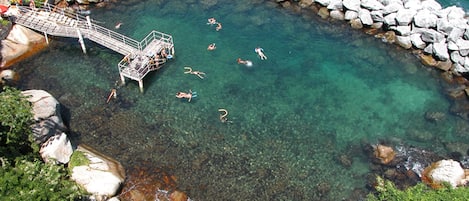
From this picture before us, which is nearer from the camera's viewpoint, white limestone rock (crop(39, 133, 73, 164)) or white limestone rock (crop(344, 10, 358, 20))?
white limestone rock (crop(39, 133, 73, 164))

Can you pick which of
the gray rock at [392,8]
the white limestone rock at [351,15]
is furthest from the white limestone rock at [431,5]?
the white limestone rock at [351,15]

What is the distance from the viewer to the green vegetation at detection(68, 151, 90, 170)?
2667cm

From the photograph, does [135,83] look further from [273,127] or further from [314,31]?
[314,31]

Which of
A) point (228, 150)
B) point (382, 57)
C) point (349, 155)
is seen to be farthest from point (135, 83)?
point (382, 57)

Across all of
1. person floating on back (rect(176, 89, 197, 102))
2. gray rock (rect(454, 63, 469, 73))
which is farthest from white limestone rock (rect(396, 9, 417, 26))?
person floating on back (rect(176, 89, 197, 102))

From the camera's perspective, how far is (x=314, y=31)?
4097cm

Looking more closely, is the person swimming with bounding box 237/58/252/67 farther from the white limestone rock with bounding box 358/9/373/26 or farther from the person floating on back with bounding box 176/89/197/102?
the white limestone rock with bounding box 358/9/373/26

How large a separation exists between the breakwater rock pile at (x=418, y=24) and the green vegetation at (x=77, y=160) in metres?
27.5

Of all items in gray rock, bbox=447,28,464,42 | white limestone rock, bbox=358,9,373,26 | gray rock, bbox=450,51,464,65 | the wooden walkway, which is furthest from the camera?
white limestone rock, bbox=358,9,373,26

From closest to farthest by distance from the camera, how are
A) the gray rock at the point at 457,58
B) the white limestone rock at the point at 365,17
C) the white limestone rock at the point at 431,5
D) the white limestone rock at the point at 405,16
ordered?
the gray rock at the point at 457,58 → the white limestone rock at the point at 405,16 → the white limestone rock at the point at 431,5 → the white limestone rock at the point at 365,17

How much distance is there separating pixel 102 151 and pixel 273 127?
41.9ft

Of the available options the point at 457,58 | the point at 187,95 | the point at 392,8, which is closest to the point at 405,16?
the point at 392,8

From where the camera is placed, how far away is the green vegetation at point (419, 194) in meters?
23.9

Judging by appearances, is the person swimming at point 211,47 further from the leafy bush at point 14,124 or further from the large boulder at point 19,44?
the leafy bush at point 14,124
